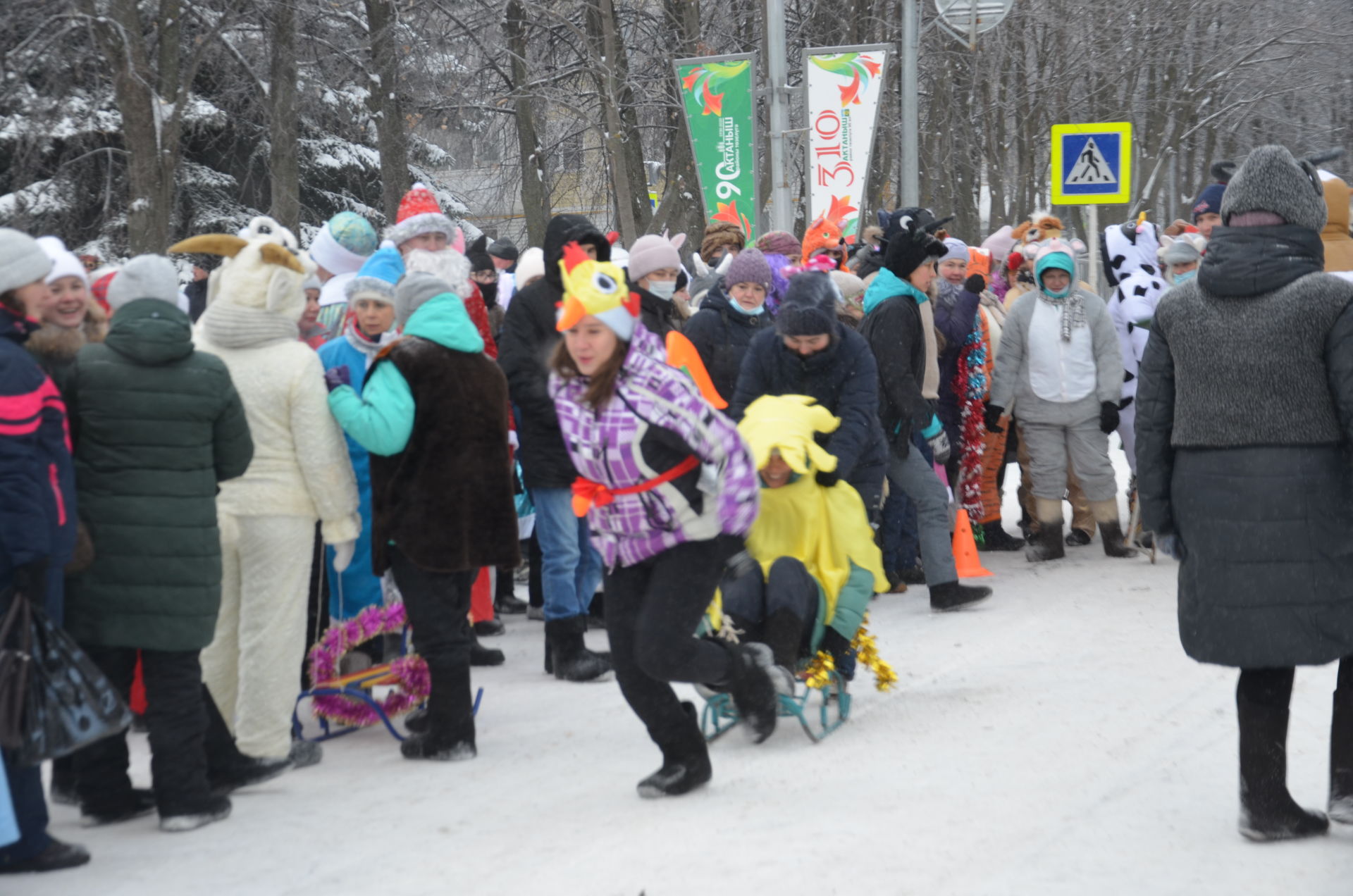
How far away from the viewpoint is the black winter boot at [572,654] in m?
7.29

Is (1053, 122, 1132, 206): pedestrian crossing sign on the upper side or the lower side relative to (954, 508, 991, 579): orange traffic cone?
upper

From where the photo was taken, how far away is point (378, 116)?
779 inches

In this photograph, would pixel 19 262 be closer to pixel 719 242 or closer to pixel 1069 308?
pixel 719 242

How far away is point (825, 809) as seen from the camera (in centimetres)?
515

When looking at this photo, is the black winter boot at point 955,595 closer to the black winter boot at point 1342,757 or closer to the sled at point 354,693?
the sled at point 354,693

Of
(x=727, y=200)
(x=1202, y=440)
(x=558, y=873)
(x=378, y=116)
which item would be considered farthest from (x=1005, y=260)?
(x=378, y=116)

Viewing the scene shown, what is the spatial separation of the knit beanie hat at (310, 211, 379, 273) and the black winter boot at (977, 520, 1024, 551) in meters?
5.13

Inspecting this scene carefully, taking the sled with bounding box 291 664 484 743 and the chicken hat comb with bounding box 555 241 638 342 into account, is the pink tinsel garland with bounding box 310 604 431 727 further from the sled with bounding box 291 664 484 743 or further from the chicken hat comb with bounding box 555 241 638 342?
the chicken hat comb with bounding box 555 241 638 342

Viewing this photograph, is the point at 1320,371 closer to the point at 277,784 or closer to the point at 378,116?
the point at 277,784

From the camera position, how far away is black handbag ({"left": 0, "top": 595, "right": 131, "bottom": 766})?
4.47 metres

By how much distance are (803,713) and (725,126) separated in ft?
28.6

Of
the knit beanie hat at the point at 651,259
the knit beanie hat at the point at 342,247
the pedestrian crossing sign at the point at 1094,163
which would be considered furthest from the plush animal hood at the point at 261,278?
the pedestrian crossing sign at the point at 1094,163

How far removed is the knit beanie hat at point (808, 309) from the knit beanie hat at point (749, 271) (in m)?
1.26

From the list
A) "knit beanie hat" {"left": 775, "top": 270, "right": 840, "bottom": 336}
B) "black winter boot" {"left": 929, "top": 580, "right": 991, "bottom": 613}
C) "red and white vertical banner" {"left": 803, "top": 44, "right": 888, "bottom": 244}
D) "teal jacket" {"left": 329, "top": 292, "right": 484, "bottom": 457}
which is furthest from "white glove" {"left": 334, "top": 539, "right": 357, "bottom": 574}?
"red and white vertical banner" {"left": 803, "top": 44, "right": 888, "bottom": 244}
